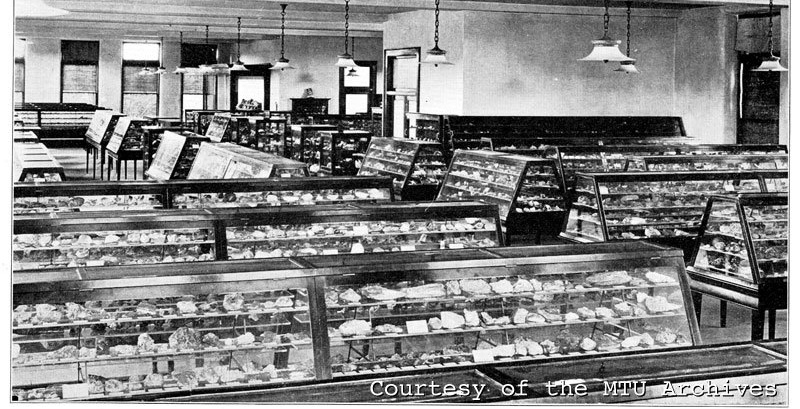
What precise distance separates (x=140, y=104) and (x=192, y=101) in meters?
1.58

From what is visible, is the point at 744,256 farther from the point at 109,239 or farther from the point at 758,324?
the point at 109,239

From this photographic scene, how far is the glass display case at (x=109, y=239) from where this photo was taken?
5.67 metres

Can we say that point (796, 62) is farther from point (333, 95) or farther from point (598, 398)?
point (333, 95)

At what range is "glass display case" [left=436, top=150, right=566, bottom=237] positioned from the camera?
9.03m

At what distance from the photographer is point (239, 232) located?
20.1ft

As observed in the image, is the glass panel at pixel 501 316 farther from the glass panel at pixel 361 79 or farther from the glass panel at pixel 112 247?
the glass panel at pixel 361 79

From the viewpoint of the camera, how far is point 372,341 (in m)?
4.22

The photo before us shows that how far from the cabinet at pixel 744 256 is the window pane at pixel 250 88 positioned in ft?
70.4

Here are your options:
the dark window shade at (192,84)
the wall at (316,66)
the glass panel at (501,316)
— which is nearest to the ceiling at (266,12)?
the wall at (316,66)

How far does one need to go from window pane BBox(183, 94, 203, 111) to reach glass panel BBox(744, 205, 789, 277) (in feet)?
76.6

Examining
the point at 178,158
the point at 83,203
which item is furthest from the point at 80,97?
the point at 83,203

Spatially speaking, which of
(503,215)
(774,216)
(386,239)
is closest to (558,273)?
(386,239)

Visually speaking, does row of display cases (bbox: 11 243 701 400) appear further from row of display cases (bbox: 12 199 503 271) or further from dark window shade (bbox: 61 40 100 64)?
dark window shade (bbox: 61 40 100 64)

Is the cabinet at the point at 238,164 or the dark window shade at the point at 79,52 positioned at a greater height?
the dark window shade at the point at 79,52
